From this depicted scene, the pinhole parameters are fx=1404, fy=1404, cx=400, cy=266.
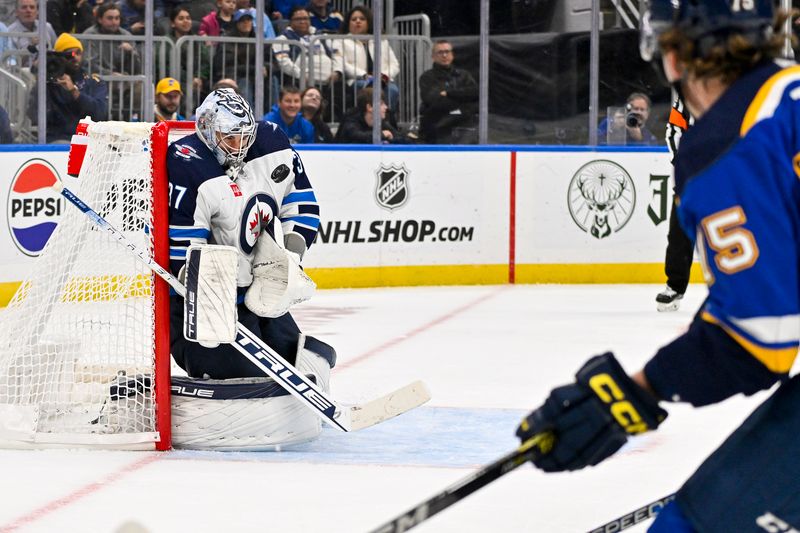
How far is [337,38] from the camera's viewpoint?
25.0 ft

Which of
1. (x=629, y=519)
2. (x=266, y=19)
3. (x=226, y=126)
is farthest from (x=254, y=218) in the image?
(x=266, y=19)

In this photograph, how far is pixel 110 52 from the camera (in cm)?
695

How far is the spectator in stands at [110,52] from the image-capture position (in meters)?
6.93

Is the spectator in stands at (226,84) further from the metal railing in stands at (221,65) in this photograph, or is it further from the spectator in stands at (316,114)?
the spectator in stands at (316,114)

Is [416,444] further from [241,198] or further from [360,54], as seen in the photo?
[360,54]

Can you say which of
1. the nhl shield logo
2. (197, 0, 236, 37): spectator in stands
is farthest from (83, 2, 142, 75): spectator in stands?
the nhl shield logo

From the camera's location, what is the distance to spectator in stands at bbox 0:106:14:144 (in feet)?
20.9

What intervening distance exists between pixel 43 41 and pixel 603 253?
10.4ft

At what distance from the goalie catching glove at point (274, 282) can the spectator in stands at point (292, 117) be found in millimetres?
3659

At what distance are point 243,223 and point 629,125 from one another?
453 cm

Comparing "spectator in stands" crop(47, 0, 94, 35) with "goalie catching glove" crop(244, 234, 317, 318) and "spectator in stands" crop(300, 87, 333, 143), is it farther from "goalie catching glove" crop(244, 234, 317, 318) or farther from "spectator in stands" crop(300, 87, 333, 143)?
"goalie catching glove" crop(244, 234, 317, 318)

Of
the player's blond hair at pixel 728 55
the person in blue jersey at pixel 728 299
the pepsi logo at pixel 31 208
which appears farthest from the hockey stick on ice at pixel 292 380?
the pepsi logo at pixel 31 208

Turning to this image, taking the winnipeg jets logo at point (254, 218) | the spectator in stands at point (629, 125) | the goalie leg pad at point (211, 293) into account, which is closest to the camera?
the goalie leg pad at point (211, 293)

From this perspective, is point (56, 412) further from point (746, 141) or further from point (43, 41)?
point (43, 41)
